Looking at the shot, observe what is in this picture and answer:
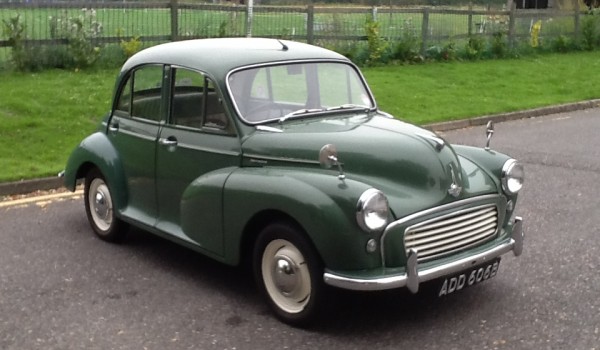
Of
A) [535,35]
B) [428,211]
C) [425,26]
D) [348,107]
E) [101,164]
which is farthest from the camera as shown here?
[535,35]

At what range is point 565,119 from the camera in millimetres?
14656

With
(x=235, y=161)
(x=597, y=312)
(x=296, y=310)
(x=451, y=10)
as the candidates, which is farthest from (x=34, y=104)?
(x=451, y=10)

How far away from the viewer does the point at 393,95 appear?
50.1 ft

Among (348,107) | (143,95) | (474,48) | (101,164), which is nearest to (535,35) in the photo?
(474,48)

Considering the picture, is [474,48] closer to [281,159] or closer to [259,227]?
[281,159]

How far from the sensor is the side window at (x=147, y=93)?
21.3ft

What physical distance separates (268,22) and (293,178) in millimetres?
13853

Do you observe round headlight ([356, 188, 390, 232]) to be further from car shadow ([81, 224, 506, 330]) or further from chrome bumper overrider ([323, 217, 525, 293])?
car shadow ([81, 224, 506, 330])

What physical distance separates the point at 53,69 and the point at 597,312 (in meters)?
11.3

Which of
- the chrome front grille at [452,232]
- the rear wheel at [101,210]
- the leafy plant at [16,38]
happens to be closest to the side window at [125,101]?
the rear wheel at [101,210]

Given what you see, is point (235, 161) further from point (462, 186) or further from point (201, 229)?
point (462, 186)

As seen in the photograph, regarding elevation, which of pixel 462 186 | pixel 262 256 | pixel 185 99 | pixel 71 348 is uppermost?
pixel 185 99

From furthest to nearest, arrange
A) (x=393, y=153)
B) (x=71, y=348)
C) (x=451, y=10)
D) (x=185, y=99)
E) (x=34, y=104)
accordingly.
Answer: (x=451, y=10), (x=34, y=104), (x=185, y=99), (x=393, y=153), (x=71, y=348)

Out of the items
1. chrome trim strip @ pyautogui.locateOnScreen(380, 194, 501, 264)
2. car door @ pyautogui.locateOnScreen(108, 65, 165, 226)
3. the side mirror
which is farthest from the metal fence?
chrome trim strip @ pyautogui.locateOnScreen(380, 194, 501, 264)
